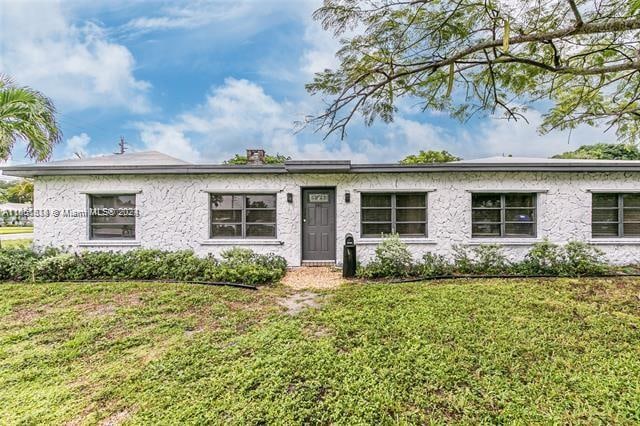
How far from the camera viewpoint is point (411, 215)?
26.8 ft

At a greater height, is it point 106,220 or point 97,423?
point 106,220

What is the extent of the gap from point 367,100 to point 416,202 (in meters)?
3.56

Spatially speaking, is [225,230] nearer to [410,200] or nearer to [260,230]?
[260,230]

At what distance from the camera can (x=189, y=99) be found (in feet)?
47.9

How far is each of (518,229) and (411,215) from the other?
119 inches

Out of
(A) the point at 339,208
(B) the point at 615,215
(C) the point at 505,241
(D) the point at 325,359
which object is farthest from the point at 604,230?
(D) the point at 325,359

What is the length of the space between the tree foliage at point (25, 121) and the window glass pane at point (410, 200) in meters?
9.36

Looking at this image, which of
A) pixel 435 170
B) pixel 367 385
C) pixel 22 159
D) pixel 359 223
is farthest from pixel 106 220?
pixel 435 170

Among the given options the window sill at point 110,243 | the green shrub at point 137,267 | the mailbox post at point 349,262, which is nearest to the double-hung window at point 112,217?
the window sill at point 110,243

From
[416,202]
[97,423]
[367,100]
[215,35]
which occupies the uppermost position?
[215,35]

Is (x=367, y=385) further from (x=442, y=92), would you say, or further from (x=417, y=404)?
(x=442, y=92)

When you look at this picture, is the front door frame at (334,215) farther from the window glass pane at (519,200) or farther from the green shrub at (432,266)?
the window glass pane at (519,200)

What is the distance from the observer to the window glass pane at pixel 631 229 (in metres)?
8.09

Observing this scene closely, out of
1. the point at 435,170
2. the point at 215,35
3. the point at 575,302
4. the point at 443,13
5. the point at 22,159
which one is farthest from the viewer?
the point at 215,35
